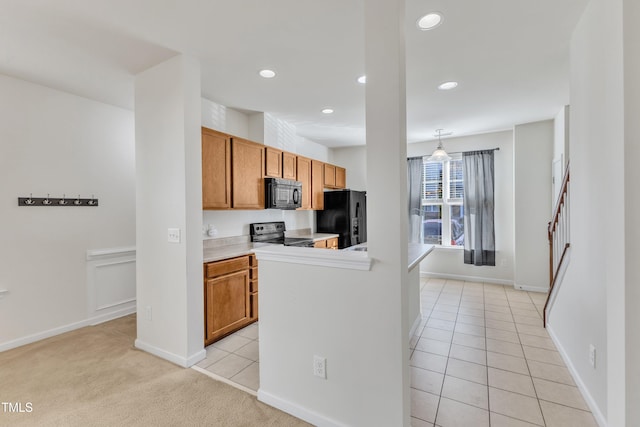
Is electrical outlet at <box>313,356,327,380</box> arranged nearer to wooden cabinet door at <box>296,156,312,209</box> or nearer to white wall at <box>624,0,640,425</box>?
white wall at <box>624,0,640,425</box>

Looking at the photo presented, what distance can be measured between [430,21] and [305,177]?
297 cm

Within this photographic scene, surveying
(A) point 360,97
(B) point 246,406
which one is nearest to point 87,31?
(A) point 360,97

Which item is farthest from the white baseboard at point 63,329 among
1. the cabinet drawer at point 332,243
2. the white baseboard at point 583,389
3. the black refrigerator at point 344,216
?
the white baseboard at point 583,389

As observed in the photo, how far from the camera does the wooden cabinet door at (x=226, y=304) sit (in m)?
2.71

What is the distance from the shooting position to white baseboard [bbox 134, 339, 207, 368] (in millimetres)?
2391

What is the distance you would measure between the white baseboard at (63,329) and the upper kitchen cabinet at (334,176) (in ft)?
12.1

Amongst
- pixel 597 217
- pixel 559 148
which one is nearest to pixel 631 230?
pixel 597 217

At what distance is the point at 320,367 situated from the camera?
1.69 meters

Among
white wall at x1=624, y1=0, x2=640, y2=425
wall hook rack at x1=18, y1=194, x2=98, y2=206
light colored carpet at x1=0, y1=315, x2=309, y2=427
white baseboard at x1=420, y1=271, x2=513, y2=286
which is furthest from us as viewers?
white baseboard at x1=420, y1=271, x2=513, y2=286

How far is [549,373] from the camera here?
2.25m

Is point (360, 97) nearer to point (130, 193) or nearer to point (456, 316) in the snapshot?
point (456, 316)

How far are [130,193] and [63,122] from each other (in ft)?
3.33

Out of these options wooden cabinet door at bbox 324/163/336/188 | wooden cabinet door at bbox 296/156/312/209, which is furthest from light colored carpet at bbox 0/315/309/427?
wooden cabinet door at bbox 324/163/336/188

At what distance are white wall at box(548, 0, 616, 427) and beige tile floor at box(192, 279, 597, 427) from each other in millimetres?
195
